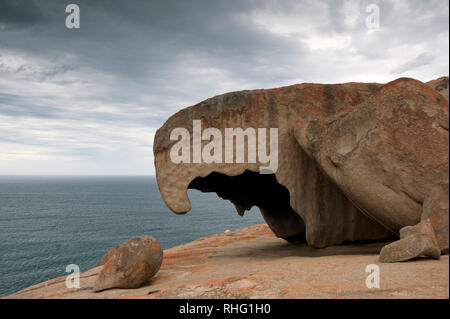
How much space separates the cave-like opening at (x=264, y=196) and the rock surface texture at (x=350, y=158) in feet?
1.41

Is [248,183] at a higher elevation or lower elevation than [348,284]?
higher

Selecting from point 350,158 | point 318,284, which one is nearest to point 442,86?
point 350,158

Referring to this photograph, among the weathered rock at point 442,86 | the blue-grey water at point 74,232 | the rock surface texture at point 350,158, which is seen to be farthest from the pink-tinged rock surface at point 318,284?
the blue-grey water at point 74,232

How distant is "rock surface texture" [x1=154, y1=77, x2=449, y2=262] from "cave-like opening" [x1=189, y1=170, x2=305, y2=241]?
43 cm

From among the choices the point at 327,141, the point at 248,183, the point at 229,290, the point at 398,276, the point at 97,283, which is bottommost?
the point at 97,283

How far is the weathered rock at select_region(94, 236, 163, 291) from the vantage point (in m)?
6.81

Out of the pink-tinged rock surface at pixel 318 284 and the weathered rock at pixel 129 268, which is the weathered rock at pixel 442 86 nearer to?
the pink-tinged rock surface at pixel 318 284

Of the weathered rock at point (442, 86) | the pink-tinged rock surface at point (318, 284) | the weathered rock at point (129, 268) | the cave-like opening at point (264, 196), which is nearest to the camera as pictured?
the pink-tinged rock surface at point (318, 284)

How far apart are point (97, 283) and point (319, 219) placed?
6090mm

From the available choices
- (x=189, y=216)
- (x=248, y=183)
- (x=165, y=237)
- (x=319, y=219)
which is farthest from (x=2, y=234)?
(x=319, y=219)

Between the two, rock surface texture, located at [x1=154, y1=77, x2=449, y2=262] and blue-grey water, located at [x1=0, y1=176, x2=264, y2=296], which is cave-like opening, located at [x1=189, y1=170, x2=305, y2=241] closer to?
rock surface texture, located at [x1=154, y1=77, x2=449, y2=262]

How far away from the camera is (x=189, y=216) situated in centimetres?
7788

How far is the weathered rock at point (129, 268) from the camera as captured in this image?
681 centimetres

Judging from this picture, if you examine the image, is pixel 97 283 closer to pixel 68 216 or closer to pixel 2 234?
pixel 2 234
